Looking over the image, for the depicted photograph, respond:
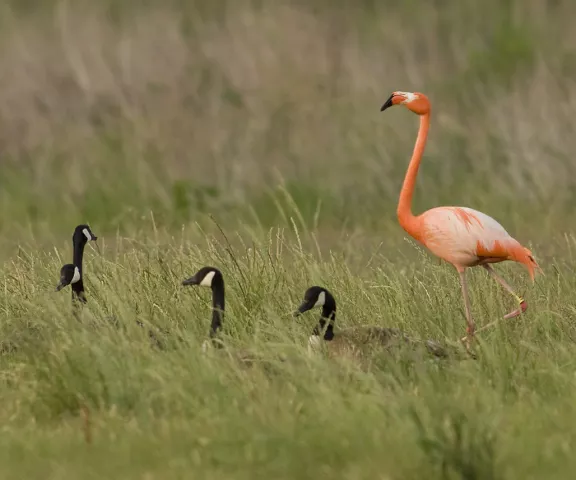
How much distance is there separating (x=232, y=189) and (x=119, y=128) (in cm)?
225

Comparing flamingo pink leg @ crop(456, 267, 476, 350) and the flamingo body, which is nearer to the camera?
flamingo pink leg @ crop(456, 267, 476, 350)

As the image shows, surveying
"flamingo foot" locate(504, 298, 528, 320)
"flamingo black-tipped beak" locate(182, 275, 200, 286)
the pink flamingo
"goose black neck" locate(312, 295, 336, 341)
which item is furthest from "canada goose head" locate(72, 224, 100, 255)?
"flamingo foot" locate(504, 298, 528, 320)

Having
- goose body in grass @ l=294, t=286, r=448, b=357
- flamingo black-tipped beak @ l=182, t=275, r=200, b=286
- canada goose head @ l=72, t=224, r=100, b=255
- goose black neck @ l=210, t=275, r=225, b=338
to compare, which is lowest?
goose body in grass @ l=294, t=286, r=448, b=357

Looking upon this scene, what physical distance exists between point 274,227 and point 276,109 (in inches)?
140

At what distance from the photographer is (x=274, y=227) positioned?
1608cm

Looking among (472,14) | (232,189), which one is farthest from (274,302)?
(472,14)

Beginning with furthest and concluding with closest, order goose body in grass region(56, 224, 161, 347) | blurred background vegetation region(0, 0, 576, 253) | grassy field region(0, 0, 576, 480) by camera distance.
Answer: blurred background vegetation region(0, 0, 576, 253) < goose body in grass region(56, 224, 161, 347) < grassy field region(0, 0, 576, 480)

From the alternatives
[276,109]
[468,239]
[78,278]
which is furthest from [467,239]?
[276,109]

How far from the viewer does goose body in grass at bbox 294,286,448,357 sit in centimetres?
789

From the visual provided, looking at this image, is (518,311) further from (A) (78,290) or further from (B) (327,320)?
(A) (78,290)

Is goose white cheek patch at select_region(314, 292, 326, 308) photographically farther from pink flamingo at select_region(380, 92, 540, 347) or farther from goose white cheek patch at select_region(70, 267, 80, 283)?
goose white cheek patch at select_region(70, 267, 80, 283)

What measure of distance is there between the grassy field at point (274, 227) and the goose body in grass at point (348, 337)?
0.50 feet

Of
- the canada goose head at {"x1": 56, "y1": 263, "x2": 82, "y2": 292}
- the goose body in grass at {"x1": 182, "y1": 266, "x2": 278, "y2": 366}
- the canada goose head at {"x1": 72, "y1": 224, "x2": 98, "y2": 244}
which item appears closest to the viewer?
the goose body in grass at {"x1": 182, "y1": 266, "x2": 278, "y2": 366}

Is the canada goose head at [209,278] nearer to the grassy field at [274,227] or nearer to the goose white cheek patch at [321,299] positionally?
the grassy field at [274,227]
